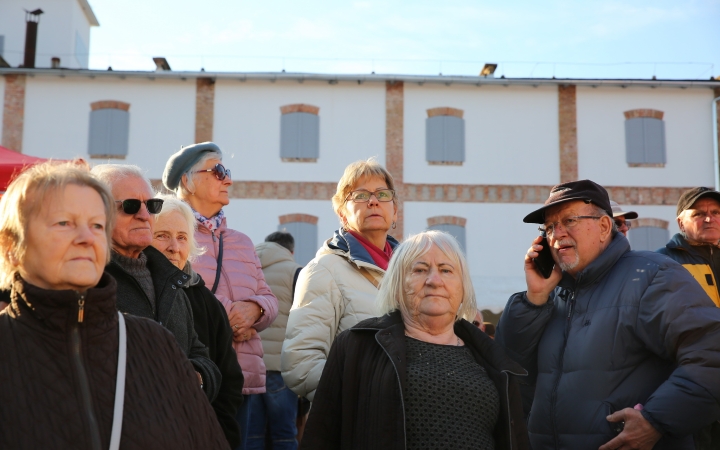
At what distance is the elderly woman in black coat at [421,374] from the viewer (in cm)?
296

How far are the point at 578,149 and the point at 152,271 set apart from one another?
21639mm

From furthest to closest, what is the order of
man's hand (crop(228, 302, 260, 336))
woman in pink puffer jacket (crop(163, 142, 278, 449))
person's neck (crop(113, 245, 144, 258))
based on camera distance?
1. woman in pink puffer jacket (crop(163, 142, 278, 449))
2. man's hand (crop(228, 302, 260, 336))
3. person's neck (crop(113, 245, 144, 258))

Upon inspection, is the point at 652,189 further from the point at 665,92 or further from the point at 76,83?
the point at 76,83

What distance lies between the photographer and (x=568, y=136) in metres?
23.1

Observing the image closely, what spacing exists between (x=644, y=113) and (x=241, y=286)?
71.7ft

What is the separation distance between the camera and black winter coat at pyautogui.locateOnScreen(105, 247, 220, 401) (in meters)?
2.92

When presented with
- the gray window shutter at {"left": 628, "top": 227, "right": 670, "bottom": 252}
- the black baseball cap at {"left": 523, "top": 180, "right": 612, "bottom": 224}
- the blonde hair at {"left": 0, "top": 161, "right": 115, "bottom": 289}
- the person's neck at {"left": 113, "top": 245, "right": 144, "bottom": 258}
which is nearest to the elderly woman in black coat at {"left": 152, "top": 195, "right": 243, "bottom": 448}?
the person's neck at {"left": 113, "top": 245, "right": 144, "bottom": 258}

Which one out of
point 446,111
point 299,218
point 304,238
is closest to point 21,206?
point 304,238

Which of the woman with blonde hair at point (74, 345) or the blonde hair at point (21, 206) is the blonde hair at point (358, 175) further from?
the blonde hair at point (21, 206)

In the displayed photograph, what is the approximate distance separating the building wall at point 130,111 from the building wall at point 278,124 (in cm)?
122

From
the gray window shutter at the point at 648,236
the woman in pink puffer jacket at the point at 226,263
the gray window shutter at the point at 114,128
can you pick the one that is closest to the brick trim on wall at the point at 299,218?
the gray window shutter at the point at 114,128

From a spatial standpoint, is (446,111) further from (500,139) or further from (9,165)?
(9,165)

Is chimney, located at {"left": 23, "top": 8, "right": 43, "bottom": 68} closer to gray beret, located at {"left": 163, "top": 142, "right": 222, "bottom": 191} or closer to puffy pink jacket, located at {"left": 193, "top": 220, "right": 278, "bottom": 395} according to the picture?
gray beret, located at {"left": 163, "top": 142, "right": 222, "bottom": 191}

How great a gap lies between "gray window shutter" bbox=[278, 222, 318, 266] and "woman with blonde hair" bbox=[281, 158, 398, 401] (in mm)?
18199
